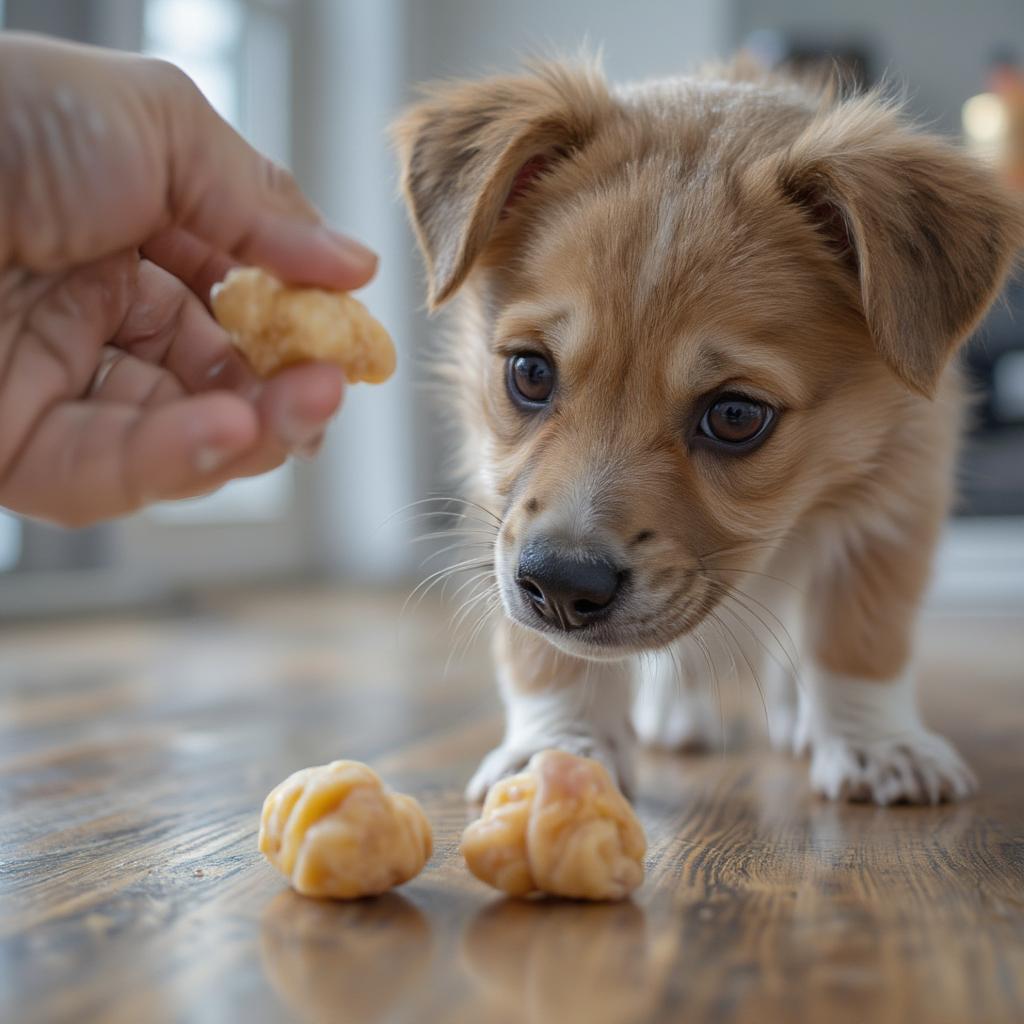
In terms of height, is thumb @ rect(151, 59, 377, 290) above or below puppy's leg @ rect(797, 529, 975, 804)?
above

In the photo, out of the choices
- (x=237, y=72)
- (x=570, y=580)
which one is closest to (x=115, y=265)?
(x=570, y=580)

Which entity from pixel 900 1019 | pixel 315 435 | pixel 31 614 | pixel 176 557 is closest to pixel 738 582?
pixel 315 435

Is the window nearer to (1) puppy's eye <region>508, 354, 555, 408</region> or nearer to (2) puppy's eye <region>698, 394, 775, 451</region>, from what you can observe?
(1) puppy's eye <region>508, 354, 555, 408</region>

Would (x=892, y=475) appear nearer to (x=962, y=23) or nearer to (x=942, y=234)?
(x=942, y=234)

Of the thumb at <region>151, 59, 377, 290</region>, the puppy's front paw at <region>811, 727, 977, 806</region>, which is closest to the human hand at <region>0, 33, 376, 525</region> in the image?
the thumb at <region>151, 59, 377, 290</region>

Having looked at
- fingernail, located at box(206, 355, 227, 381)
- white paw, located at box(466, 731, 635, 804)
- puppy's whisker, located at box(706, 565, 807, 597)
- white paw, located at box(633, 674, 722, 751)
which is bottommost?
white paw, located at box(633, 674, 722, 751)

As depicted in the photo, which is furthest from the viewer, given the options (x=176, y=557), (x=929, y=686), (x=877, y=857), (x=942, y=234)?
(x=176, y=557)

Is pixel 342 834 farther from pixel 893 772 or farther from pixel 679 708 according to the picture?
pixel 679 708
